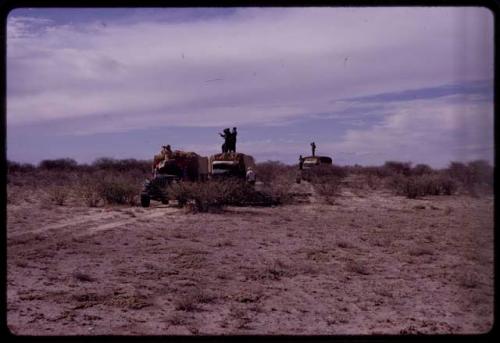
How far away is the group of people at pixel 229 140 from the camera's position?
22.8 meters

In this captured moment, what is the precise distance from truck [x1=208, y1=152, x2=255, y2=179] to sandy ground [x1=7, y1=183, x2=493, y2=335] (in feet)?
22.0

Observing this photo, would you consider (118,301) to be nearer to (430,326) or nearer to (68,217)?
(430,326)

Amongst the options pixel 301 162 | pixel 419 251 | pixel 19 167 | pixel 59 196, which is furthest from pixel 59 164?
pixel 419 251

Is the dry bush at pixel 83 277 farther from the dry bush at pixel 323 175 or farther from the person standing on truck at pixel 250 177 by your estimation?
the dry bush at pixel 323 175

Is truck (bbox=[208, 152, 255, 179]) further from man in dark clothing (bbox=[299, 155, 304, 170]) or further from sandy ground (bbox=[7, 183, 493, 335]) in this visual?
man in dark clothing (bbox=[299, 155, 304, 170])

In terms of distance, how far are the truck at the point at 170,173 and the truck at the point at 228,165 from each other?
0.57 m

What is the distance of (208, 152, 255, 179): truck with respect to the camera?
75.1ft

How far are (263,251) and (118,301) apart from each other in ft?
14.2

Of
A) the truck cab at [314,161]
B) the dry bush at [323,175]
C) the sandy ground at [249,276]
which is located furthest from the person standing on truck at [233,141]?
the truck cab at [314,161]

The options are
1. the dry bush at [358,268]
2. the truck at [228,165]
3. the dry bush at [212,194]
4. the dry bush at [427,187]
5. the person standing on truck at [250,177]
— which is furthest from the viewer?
the dry bush at [427,187]
